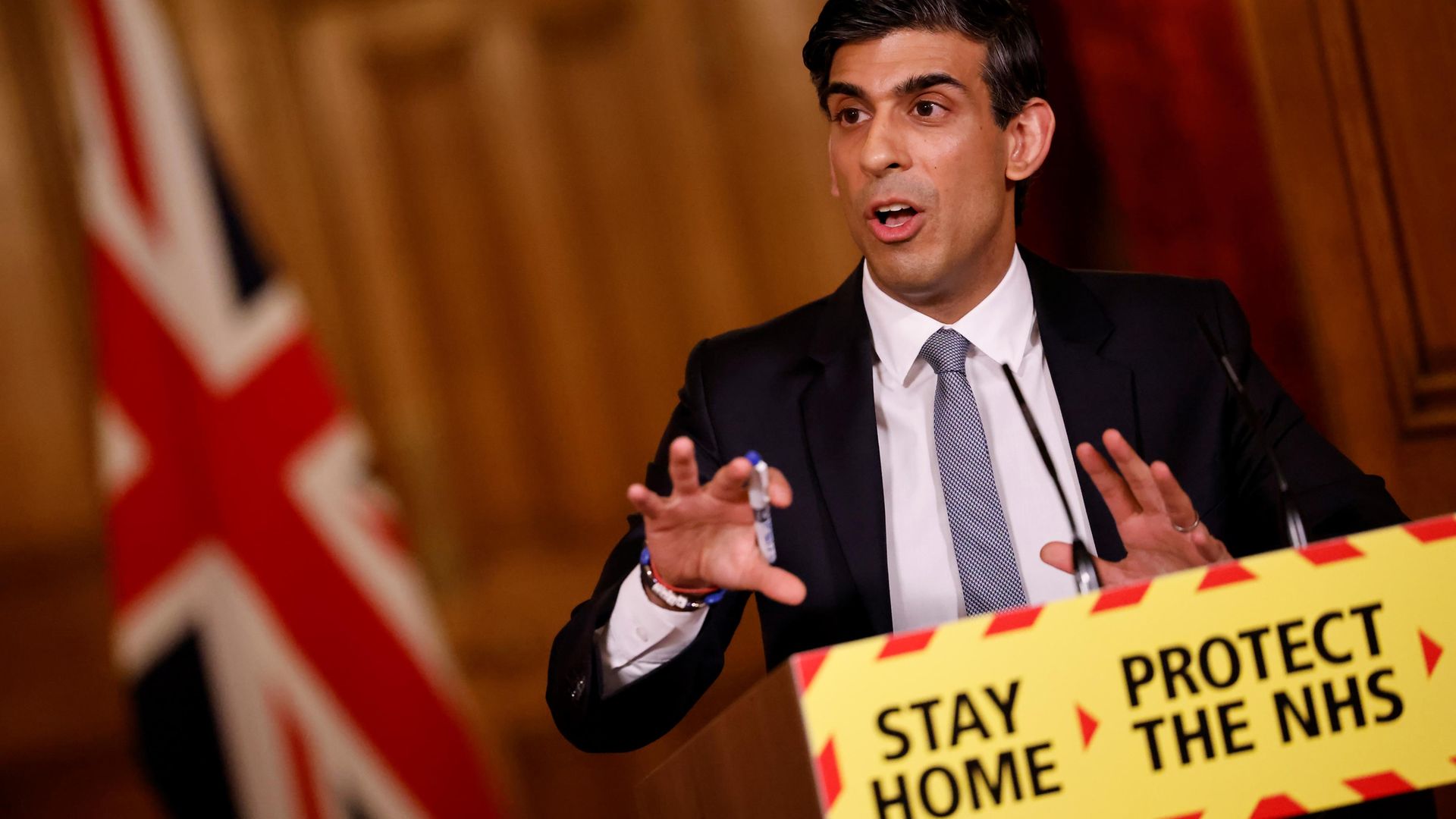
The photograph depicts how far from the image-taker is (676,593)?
1.23 meters

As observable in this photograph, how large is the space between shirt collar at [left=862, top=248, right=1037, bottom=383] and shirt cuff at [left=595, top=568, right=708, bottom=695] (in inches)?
16.2

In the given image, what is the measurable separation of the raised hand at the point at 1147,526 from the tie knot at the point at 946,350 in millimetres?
314

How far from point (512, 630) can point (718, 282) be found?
2.89 feet

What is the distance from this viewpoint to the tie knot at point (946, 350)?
1.49 metres

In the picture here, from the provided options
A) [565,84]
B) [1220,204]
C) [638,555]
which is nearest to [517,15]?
[565,84]

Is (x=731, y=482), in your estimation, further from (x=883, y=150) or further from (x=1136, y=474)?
(x=883, y=150)

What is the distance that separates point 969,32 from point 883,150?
7.7 inches

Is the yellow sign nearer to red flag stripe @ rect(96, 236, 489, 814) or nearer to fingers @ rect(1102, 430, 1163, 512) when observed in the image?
fingers @ rect(1102, 430, 1163, 512)

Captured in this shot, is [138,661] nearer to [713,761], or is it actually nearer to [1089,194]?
[713,761]

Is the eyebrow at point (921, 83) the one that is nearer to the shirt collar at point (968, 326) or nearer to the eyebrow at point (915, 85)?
the eyebrow at point (915, 85)

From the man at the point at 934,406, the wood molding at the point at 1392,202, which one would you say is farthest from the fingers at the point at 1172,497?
the wood molding at the point at 1392,202

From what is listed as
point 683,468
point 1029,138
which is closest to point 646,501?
point 683,468

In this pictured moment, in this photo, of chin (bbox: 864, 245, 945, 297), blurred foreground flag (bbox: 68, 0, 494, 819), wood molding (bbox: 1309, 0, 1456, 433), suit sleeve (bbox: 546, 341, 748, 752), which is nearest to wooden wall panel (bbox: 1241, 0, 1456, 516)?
wood molding (bbox: 1309, 0, 1456, 433)

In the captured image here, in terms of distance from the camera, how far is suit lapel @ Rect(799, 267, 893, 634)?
1431 millimetres
